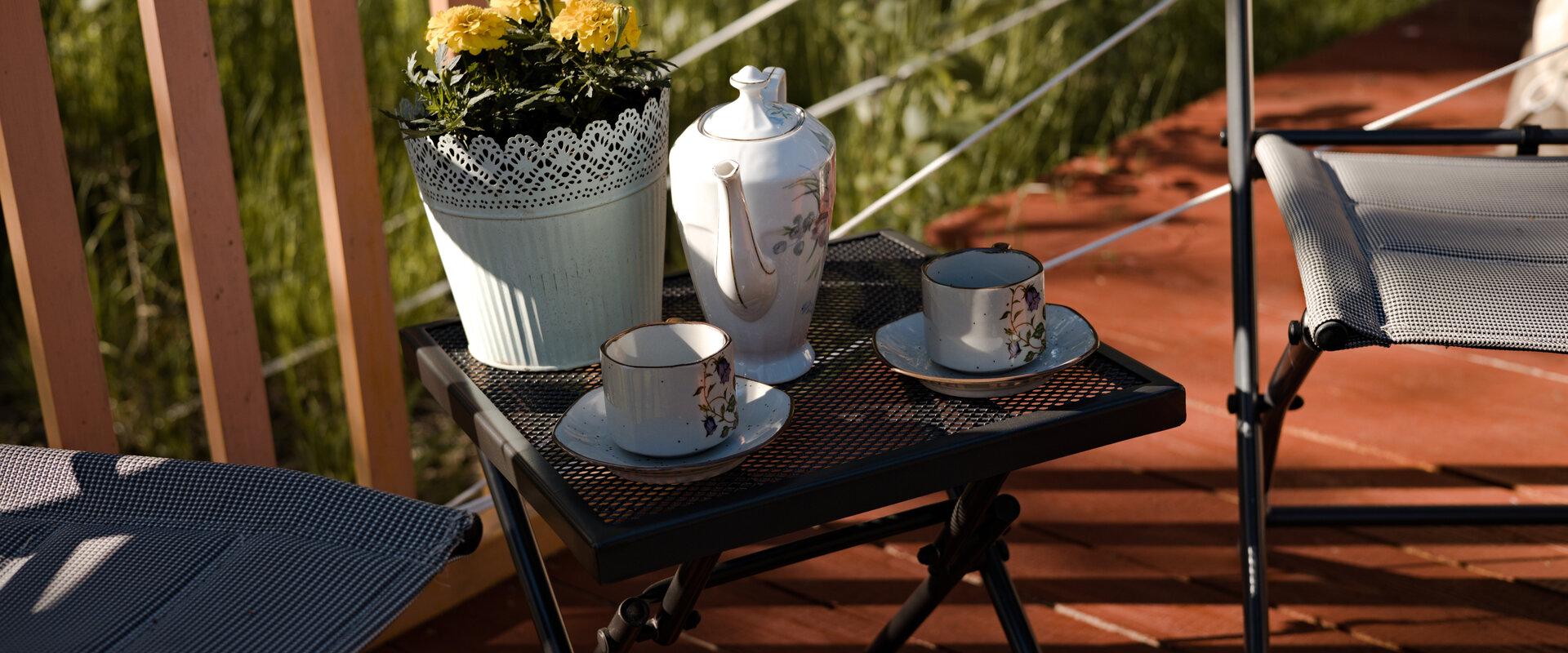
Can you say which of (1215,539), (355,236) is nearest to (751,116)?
(355,236)

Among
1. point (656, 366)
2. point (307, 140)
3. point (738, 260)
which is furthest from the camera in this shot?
point (307, 140)

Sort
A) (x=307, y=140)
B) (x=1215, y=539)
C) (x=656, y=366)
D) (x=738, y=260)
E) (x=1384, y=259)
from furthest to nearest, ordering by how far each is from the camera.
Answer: (x=307, y=140), (x=1215, y=539), (x=1384, y=259), (x=738, y=260), (x=656, y=366)

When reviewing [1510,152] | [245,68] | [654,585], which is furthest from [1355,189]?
[245,68]

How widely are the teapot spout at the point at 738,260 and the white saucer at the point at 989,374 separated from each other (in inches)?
3.8

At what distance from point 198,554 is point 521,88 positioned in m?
0.38

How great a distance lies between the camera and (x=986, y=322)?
0.91 metres

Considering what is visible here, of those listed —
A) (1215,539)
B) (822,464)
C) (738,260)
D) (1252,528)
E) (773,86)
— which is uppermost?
(773,86)

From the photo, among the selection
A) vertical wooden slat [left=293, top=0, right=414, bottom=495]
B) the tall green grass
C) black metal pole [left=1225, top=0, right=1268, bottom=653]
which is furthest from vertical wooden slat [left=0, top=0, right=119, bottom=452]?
black metal pole [left=1225, top=0, right=1268, bottom=653]

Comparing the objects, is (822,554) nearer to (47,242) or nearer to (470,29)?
(470,29)

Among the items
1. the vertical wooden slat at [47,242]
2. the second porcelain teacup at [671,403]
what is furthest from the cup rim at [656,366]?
the vertical wooden slat at [47,242]

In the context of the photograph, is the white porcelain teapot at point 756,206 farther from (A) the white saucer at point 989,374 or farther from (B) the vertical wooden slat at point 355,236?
(B) the vertical wooden slat at point 355,236

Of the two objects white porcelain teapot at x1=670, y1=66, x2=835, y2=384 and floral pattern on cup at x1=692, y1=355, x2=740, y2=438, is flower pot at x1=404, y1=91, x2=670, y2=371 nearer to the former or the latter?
white porcelain teapot at x1=670, y1=66, x2=835, y2=384

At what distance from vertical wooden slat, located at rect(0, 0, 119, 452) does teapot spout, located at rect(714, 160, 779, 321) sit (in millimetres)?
→ 619

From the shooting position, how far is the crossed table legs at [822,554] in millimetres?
1001
